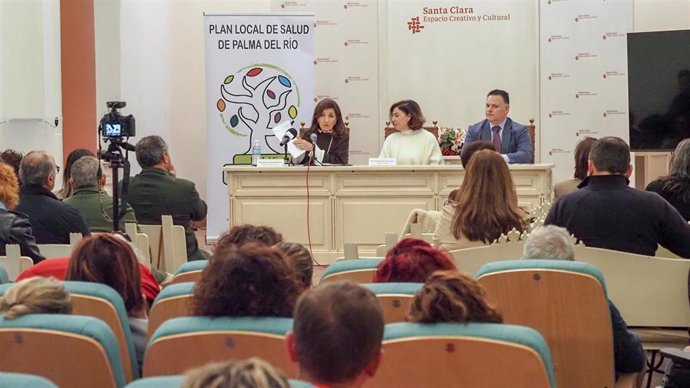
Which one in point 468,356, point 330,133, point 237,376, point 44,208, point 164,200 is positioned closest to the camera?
point 237,376

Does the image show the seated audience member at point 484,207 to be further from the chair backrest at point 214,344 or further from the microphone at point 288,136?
the microphone at point 288,136

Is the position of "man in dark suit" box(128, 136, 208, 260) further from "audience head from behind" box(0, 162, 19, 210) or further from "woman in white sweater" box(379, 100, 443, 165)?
"woman in white sweater" box(379, 100, 443, 165)

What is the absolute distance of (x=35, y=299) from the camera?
2553 millimetres

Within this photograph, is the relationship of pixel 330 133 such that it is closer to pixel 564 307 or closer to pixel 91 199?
pixel 91 199

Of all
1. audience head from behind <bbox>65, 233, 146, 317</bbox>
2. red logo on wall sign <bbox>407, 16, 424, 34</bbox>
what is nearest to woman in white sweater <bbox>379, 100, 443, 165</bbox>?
red logo on wall sign <bbox>407, 16, 424, 34</bbox>

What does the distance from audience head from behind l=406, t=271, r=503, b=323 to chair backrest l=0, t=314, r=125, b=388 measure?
687 mm

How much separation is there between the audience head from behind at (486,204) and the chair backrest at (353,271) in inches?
51.6

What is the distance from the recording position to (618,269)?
4.12 m

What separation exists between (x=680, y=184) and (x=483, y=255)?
1757 millimetres

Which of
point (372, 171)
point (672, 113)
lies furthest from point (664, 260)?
point (672, 113)

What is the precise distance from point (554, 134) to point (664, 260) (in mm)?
6646

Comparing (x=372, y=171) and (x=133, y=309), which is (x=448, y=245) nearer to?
(x=133, y=309)

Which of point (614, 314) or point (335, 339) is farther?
point (614, 314)

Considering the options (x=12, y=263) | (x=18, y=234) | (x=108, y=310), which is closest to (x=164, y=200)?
(x=18, y=234)
